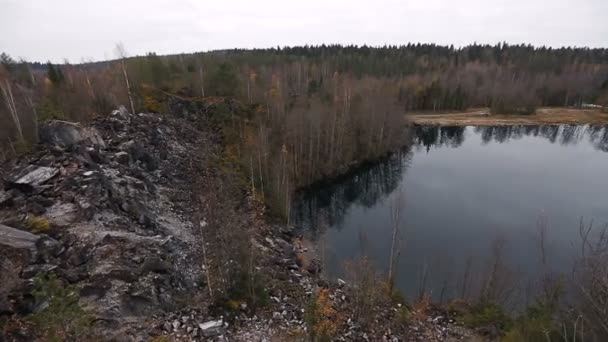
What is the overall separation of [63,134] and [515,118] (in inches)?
4225

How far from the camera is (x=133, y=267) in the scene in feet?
65.3

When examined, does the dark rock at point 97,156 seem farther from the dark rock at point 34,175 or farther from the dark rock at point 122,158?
the dark rock at point 34,175

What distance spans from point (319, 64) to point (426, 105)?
36.8 meters

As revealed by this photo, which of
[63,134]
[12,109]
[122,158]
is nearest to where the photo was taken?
[63,134]

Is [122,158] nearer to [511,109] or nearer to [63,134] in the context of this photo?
[63,134]

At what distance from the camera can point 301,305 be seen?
21.3 metres

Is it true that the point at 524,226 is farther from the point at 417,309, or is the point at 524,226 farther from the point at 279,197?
the point at 279,197

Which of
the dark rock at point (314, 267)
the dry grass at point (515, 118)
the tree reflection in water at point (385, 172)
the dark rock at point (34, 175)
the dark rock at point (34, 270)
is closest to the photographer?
the dark rock at point (34, 270)

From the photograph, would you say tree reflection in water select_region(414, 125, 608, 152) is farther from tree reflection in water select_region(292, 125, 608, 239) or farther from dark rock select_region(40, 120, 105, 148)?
dark rock select_region(40, 120, 105, 148)

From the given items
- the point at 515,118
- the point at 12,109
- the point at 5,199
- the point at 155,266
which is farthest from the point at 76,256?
the point at 515,118

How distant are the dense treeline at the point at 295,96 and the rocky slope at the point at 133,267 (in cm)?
1080

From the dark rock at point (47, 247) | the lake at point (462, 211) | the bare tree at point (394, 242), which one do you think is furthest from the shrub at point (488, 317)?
the dark rock at point (47, 247)

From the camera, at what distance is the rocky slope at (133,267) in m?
16.1

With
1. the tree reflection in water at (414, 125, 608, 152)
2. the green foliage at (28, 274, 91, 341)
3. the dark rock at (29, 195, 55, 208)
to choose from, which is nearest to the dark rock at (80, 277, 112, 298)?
the green foliage at (28, 274, 91, 341)
